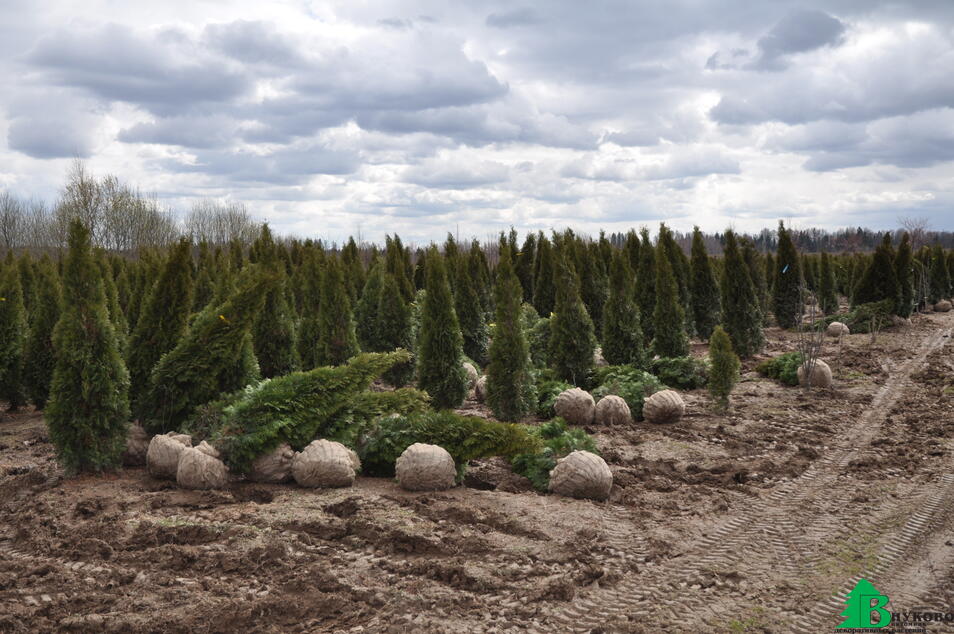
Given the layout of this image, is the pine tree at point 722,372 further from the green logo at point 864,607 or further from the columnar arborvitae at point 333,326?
the green logo at point 864,607

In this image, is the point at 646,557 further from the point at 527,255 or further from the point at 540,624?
the point at 527,255

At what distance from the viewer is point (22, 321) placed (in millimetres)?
10836

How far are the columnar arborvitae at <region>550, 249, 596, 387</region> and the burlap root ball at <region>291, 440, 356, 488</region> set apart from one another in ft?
18.6

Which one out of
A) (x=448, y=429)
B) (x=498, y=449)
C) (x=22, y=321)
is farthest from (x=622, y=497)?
(x=22, y=321)

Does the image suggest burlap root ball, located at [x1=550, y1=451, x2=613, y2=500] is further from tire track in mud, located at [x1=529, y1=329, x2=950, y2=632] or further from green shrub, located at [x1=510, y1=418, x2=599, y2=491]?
tire track in mud, located at [x1=529, y1=329, x2=950, y2=632]

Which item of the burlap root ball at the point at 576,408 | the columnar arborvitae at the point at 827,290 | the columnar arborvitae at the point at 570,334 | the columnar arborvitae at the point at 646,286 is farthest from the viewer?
the columnar arborvitae at the point at 827,290

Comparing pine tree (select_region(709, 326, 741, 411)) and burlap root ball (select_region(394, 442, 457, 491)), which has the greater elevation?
pine tree (select_region(709, 326, 741, 411))

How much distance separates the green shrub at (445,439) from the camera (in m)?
6.67

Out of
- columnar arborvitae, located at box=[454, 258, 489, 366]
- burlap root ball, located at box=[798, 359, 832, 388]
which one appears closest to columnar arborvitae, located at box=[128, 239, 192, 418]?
columnar arborvitae, located at box=[454, 258, 489, 366]

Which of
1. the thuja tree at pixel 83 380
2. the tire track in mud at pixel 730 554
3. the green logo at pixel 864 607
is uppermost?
the thuja tree at pixel 83 380

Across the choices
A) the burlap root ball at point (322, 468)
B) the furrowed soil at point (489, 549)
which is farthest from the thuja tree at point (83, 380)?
the burlap root ball at point (322, 468)

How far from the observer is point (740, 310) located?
16.1 m

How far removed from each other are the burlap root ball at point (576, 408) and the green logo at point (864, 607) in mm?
4767

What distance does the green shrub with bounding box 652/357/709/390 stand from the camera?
1235cm
